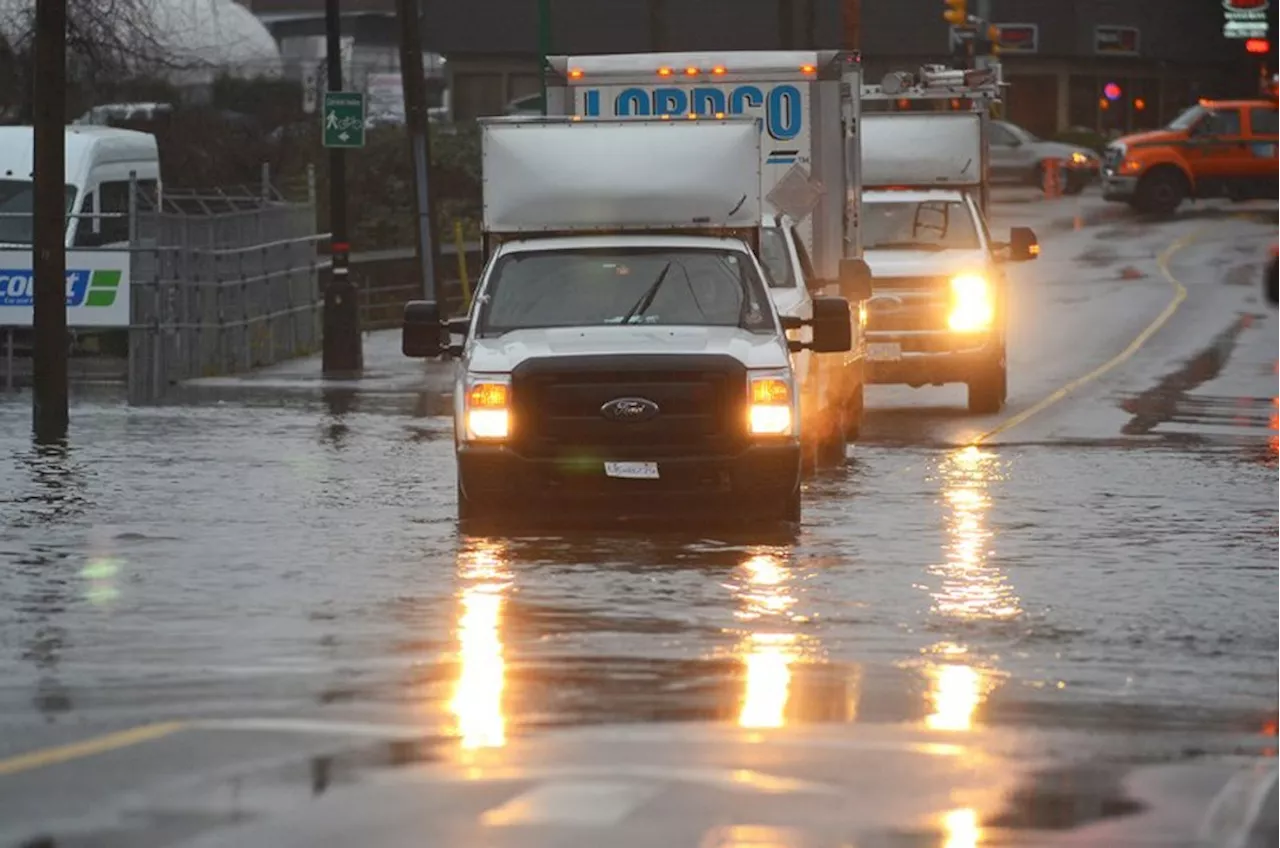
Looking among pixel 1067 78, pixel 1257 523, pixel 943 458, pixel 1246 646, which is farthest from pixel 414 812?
pixel 1067 78

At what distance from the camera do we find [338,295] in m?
33.9

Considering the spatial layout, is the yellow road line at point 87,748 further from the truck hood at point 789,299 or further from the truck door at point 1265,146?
the truck door at point 1265,146

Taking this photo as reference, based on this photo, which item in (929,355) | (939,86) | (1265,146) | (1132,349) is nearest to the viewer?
(929,355)

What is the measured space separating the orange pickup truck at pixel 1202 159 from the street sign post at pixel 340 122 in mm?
26133

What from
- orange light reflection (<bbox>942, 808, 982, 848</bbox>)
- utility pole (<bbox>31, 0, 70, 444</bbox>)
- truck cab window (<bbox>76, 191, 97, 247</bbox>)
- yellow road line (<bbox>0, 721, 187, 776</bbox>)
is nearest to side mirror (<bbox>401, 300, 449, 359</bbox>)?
yellow road line (<bbox>0, 721, 187, 776</bbox>)

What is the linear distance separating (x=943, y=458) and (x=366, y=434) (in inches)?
209

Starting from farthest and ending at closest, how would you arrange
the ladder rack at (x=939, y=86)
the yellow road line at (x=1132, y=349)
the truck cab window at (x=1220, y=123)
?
1. the truck cab window at (x=1220, y=123)
2. the ladder rack at (x=939, y=86)
3. the yellow road line at (x=1132, y=349)

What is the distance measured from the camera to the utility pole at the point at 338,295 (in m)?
33.9

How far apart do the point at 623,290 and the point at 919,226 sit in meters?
10.4

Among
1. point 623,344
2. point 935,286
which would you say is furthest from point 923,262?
point 623,344

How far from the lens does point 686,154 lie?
1950 centimetres

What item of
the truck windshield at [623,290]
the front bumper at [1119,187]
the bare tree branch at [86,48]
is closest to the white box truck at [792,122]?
the truck windshield at [623,290]

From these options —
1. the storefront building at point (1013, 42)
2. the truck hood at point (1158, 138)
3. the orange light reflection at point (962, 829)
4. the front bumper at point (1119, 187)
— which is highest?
the storefront building at point (1013, 42)

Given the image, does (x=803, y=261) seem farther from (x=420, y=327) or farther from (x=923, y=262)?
(x=923, y=262)
